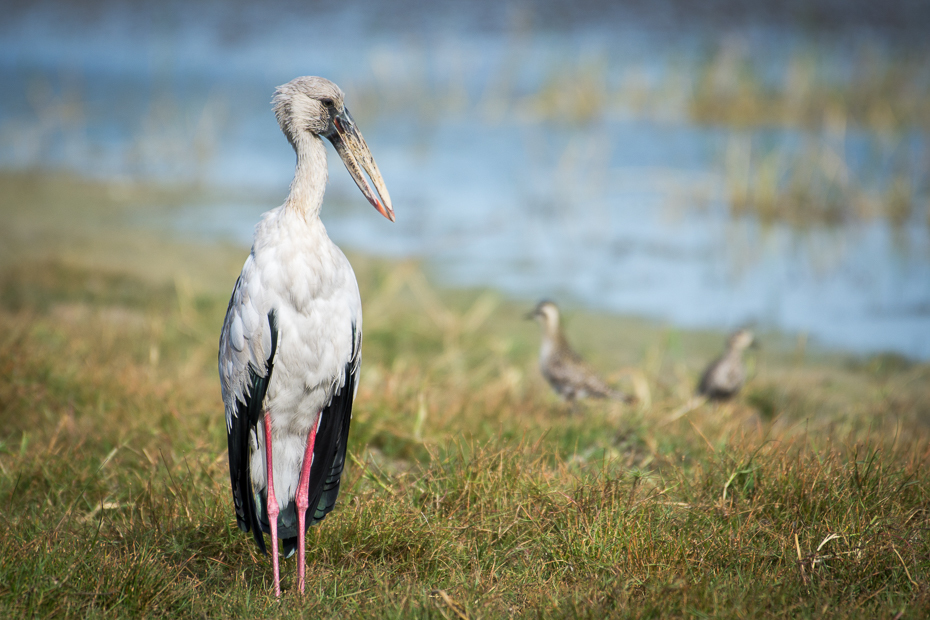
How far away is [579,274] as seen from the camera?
28.6ft

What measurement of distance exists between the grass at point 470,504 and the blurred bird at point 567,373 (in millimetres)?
144

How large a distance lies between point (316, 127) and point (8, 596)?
70.3 inches

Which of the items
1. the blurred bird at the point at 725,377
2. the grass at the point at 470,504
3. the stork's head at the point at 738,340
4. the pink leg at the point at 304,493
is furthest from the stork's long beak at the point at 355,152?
the stork's head at the point at 738,340

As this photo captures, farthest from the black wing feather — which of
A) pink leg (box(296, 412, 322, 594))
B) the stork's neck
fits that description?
the stork's neck

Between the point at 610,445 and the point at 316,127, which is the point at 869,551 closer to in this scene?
the point at 610,445

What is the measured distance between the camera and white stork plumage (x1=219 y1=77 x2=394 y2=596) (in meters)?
2.86

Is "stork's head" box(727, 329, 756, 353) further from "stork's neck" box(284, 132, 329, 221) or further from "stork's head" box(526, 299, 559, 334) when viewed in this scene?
"stork's neck" box(284, 132, 329, 221)

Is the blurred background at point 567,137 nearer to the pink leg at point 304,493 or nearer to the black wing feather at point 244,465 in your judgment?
the pink leg at point 304,493

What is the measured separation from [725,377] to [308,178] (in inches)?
133

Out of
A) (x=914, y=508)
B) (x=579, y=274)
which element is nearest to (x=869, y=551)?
(x=914, y=508)

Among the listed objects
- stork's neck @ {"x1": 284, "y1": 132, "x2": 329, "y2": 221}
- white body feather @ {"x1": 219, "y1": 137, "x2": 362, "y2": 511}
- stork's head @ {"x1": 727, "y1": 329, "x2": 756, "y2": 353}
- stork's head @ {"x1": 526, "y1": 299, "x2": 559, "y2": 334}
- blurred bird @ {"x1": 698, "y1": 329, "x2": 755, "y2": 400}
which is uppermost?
stork's neck @ {"x1": 284, "y1": 132, "x2": 329, "y2": 221}

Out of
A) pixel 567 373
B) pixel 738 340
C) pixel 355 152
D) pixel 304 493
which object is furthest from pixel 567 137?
pixel 304 493

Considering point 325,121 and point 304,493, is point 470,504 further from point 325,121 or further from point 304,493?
point 325,121

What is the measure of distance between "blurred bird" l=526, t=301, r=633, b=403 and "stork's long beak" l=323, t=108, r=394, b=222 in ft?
7.97
